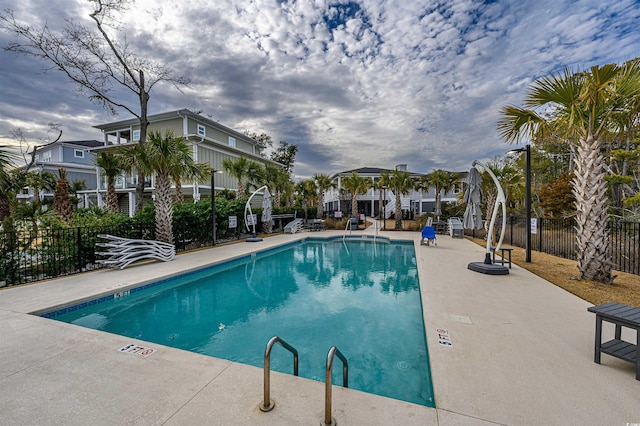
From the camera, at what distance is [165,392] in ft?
8.20

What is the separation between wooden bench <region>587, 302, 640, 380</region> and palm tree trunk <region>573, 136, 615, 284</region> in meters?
4.26

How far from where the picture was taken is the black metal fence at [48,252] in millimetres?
6609

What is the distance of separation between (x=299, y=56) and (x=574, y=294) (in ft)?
43.8

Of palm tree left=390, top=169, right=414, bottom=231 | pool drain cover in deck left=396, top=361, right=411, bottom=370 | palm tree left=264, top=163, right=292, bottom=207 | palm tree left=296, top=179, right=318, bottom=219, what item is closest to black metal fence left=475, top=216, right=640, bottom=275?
palm tree left=390, top=169, right=414, bottom=231

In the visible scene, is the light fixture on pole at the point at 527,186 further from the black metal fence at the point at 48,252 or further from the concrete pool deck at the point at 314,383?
the black metal fence at the point at 48,252

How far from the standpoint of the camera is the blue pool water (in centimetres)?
367

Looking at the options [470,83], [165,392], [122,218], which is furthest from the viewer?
[470,83]

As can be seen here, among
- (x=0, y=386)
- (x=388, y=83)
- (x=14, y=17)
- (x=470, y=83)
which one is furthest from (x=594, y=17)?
(x=14, y=17)

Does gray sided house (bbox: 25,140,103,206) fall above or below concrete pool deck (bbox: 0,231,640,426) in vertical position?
above

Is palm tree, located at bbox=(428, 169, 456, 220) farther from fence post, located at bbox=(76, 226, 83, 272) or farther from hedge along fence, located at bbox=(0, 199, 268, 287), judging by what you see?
fence post, located at bbox=(76, 226, 83, 272)

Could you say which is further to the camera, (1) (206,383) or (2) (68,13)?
(2) (68,13)

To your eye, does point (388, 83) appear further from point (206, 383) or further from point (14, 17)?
point (14, 17)

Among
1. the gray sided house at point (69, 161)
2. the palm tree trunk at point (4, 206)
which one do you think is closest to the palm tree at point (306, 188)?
the palm tree trunk at point (4, 206)

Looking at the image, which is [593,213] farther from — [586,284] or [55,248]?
[55,248]
